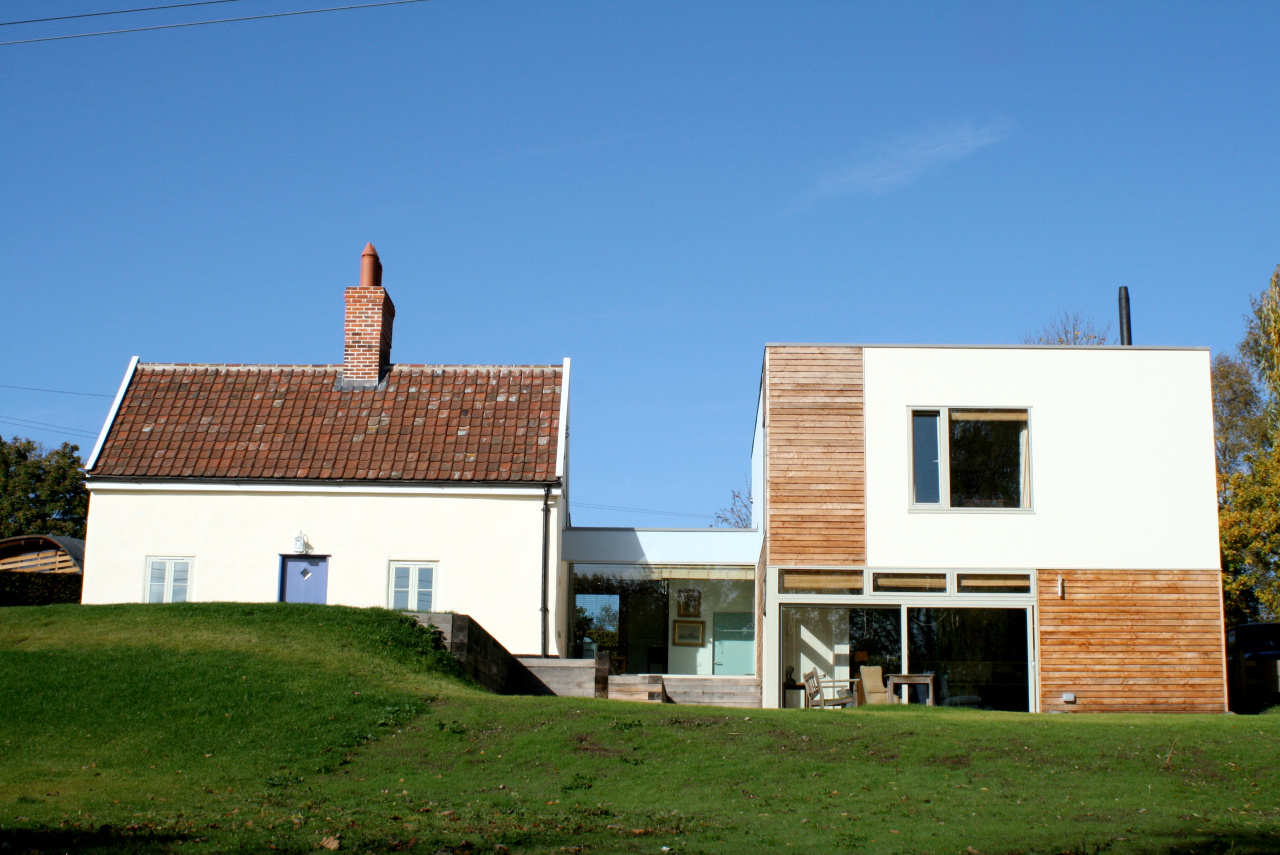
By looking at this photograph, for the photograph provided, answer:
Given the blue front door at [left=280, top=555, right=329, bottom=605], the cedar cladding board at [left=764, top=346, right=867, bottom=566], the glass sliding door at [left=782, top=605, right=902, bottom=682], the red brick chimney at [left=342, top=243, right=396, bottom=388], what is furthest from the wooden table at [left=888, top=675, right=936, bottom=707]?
the red brick chimney at [left=342, top=243, right=396, bottom=388]

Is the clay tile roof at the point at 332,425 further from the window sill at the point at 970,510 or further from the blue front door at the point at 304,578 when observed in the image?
the window sill at the point at 970,510

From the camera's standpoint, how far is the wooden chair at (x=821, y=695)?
18.7 meters

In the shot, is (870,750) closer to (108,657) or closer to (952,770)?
(952,770)

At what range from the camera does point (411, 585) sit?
21.4 metres

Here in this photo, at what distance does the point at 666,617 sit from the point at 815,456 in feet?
23.6

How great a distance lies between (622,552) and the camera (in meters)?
24.8

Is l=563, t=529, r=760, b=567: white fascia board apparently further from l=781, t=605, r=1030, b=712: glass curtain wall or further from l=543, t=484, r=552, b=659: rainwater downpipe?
l=781, t=605, r=1030, b=712: glass curtain wall

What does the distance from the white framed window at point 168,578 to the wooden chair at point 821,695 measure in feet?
37.5

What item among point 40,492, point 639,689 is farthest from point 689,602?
point 40,492

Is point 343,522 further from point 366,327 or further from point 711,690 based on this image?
point 711,690

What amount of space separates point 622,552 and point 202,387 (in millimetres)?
9373

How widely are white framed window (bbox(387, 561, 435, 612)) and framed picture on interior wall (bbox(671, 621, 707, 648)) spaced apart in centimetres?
606

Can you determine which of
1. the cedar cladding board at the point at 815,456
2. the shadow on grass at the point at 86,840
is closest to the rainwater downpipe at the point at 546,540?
the cedar cladding board at the point at 815,456

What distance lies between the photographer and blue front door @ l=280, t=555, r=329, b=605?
840 inches
